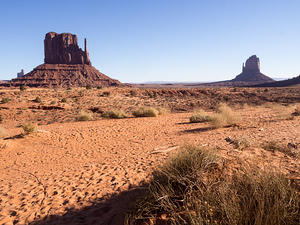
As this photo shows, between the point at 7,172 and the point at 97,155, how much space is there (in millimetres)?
3100

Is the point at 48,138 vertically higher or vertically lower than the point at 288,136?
lower

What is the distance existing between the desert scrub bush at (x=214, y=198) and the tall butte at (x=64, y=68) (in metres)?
81.5

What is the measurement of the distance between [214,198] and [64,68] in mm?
104529

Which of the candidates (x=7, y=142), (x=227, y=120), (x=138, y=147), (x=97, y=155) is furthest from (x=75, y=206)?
(x=227, y=120)

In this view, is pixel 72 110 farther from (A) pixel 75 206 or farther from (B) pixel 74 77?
(B) pixel 74 77

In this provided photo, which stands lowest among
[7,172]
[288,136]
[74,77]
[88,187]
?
[7,172]

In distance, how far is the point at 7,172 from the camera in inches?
257

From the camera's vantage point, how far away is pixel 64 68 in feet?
309

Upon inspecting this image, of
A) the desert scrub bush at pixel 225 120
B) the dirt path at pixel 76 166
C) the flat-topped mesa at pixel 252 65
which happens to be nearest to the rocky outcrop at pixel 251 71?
the flat-topped mesa at pixel 252 65

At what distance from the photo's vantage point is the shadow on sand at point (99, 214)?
3.32 m

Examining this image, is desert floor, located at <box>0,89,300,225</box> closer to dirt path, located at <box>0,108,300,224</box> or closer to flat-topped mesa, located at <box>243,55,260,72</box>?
dirt path, located at <box>0,108,300,224</box>

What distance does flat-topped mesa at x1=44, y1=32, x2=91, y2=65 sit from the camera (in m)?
102

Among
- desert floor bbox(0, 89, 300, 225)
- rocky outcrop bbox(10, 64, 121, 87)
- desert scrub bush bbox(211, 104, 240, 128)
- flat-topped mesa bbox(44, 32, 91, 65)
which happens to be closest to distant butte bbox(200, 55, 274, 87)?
rocky outcrop bbox(10, 64, 121, 87)

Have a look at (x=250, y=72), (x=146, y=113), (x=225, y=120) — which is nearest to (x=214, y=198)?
(x=225, y=120)
